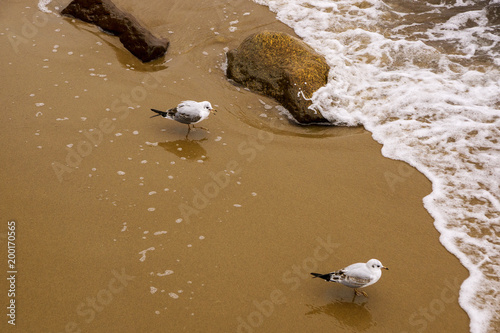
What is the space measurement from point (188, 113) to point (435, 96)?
3.90 meters

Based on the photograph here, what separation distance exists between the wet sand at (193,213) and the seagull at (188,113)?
0.88 feet

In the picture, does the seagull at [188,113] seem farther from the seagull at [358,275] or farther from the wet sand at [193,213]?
the seagull at [358,275]

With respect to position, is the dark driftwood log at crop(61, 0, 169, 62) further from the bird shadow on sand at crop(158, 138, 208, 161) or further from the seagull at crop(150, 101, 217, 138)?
the bird shadow on sand at crop(158, 138, 208, 161)

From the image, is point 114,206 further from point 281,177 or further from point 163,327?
point 281,177

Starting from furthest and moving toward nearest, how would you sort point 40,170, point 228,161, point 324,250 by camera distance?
1. point 228,161
2. point 40,170
3. point 324,250

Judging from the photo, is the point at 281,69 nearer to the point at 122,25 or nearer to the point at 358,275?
the point at 122,25

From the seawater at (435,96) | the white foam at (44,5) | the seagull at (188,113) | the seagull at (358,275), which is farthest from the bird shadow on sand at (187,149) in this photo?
the white foam at (44,5)

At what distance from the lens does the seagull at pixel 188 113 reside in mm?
5793

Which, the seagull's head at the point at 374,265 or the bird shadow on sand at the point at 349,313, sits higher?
the seagull's head at the point at 374,265

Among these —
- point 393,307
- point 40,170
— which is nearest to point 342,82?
point 393,307

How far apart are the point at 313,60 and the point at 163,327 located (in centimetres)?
497

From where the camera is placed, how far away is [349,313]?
3.97 metres

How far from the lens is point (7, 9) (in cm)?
830

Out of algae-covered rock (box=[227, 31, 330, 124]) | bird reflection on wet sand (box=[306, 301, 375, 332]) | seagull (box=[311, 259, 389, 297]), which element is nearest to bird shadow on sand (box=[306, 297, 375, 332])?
bird reflection on wet sand (box=[306, 301, 375, 332])
